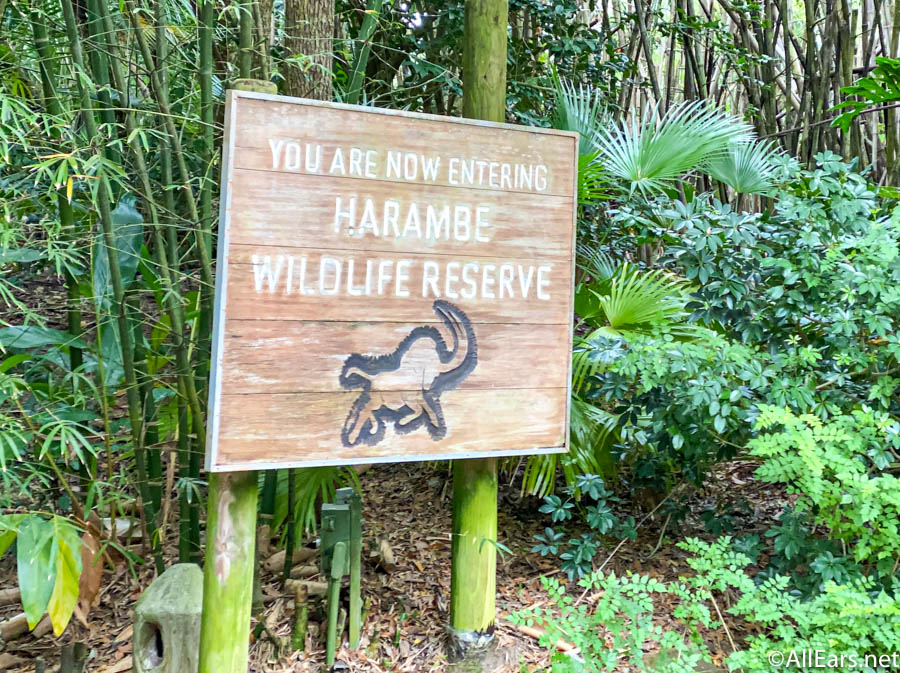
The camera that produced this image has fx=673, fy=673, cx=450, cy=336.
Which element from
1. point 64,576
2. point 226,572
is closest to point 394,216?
point 226,572

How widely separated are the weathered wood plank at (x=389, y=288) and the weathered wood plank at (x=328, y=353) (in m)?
0.03

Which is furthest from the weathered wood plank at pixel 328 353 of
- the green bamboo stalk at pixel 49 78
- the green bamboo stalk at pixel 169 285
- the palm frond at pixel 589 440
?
the green bamboo stalk at pixel 49 78

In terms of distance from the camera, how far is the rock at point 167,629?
6.66ft

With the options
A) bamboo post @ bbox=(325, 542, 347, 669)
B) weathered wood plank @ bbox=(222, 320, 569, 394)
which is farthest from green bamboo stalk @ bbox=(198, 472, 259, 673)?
bamboo post @ bbox=(325, 542, 347, 669)

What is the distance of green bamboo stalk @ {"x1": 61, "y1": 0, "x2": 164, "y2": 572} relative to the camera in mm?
2078

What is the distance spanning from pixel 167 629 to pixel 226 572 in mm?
328

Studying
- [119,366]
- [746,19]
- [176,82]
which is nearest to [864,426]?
[119,366]

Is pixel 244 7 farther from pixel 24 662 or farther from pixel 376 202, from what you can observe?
pixel 24 662

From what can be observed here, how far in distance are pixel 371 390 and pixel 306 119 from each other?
78 cm

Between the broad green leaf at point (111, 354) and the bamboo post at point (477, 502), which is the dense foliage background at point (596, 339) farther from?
the bamboo post at point (477, 502)

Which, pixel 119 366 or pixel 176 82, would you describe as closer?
pixel 119 366

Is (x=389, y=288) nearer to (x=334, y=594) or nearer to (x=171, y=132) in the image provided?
(x=171, y=132)

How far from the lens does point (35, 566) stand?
82.4 inches

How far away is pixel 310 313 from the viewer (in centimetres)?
188
